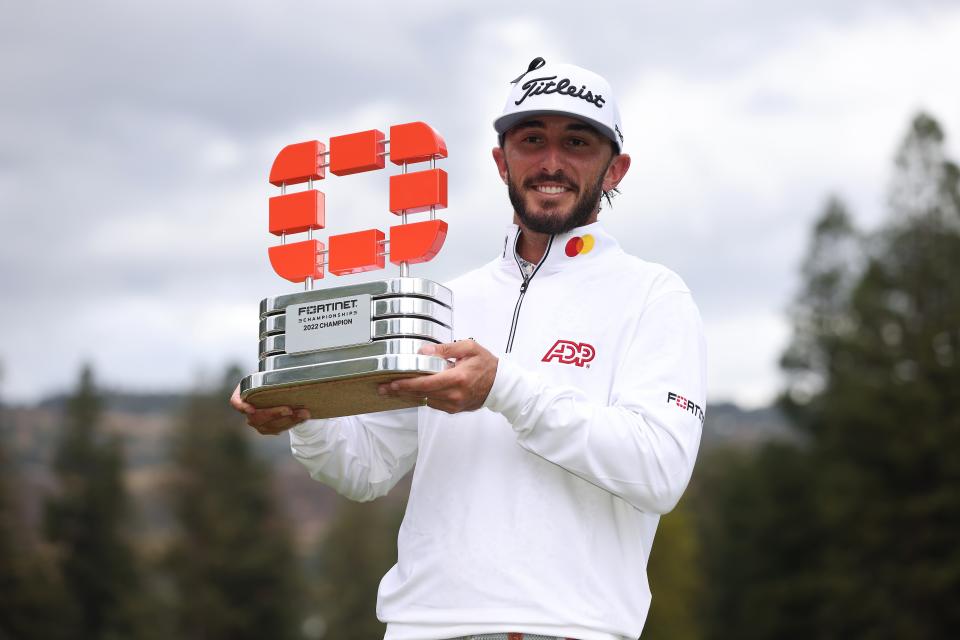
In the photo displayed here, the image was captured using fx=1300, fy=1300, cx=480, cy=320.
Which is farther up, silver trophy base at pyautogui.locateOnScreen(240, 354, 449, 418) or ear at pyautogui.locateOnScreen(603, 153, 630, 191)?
ear at pyautogui.locateOnScreen(603, 153, 630, 191)

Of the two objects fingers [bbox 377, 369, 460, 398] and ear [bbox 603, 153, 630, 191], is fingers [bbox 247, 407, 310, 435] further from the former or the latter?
ear [bbox 603, 153, 630, 191]

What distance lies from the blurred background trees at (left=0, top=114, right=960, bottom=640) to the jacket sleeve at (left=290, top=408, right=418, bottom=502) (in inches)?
1434

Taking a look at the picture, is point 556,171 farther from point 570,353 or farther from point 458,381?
point 458,381

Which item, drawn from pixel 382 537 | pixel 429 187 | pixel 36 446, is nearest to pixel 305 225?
pixel 429 187

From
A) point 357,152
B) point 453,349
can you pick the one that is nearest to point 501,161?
point 357,152

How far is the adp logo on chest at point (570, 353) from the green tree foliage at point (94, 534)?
44.4 m

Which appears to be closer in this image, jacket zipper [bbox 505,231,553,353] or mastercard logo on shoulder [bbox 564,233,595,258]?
jacket zipper [bbox 505,231,553,353]

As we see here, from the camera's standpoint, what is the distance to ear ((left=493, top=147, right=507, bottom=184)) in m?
5.54

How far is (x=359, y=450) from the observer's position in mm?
5480

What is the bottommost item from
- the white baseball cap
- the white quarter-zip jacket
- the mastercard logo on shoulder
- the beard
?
the white quarter-zip jacket

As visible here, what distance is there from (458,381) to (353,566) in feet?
207

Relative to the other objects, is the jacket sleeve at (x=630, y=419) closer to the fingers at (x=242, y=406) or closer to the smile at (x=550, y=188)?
the smile at (x=550, y=188)

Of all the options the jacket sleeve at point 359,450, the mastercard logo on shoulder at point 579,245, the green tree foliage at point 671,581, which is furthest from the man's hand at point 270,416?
the green tree foliage at point 671,581

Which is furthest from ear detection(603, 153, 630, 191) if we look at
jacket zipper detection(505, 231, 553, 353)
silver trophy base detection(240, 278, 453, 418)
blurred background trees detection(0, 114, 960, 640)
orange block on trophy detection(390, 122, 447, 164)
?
blurred background trees detection(0, 114, 960, 640)
